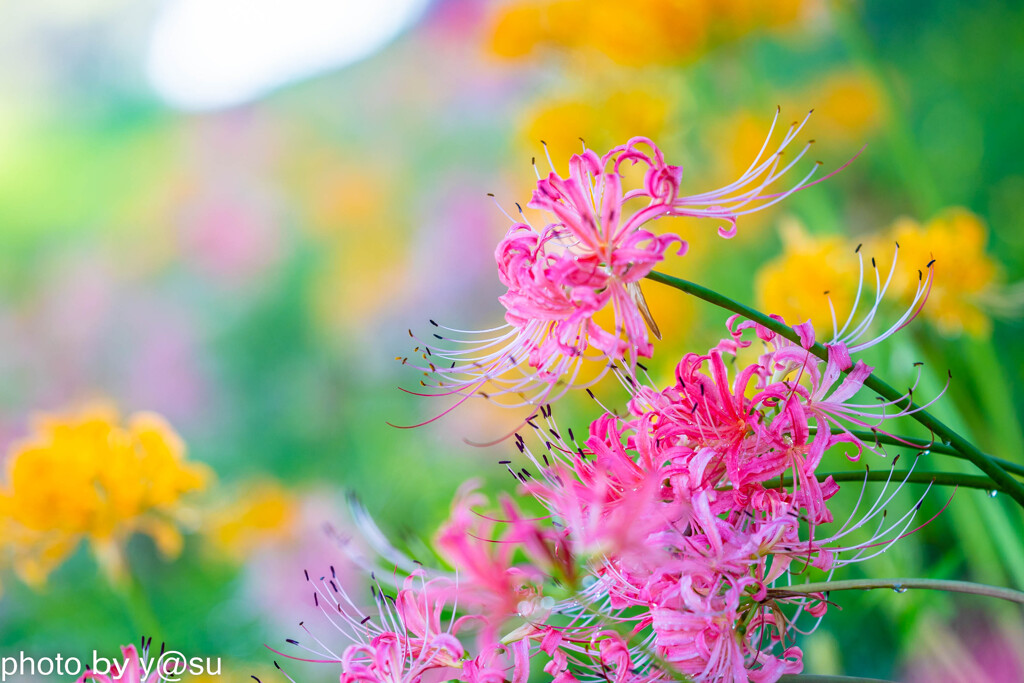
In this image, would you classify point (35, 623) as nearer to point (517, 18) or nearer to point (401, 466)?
point (401, 466)

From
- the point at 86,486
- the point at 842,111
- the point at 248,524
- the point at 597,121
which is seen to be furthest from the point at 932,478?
the point at 842,111

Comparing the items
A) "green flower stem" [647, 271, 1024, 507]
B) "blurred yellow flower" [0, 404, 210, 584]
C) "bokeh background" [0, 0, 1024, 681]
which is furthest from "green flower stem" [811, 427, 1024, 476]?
"blurred yellow flower" [0, 404, 210, 584]

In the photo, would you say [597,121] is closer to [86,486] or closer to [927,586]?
[86,486]

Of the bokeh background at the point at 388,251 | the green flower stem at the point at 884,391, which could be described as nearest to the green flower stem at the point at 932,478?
the green flower stem at the point at 884,391

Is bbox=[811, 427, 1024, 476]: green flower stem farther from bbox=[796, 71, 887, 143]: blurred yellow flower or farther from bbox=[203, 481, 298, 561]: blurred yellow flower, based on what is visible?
bbox=[796, 71, 887, 143]: blurred yellow flower

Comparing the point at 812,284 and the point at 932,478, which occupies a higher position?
the point at 812,284

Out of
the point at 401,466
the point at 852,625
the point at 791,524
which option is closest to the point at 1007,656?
the point at 852,625
